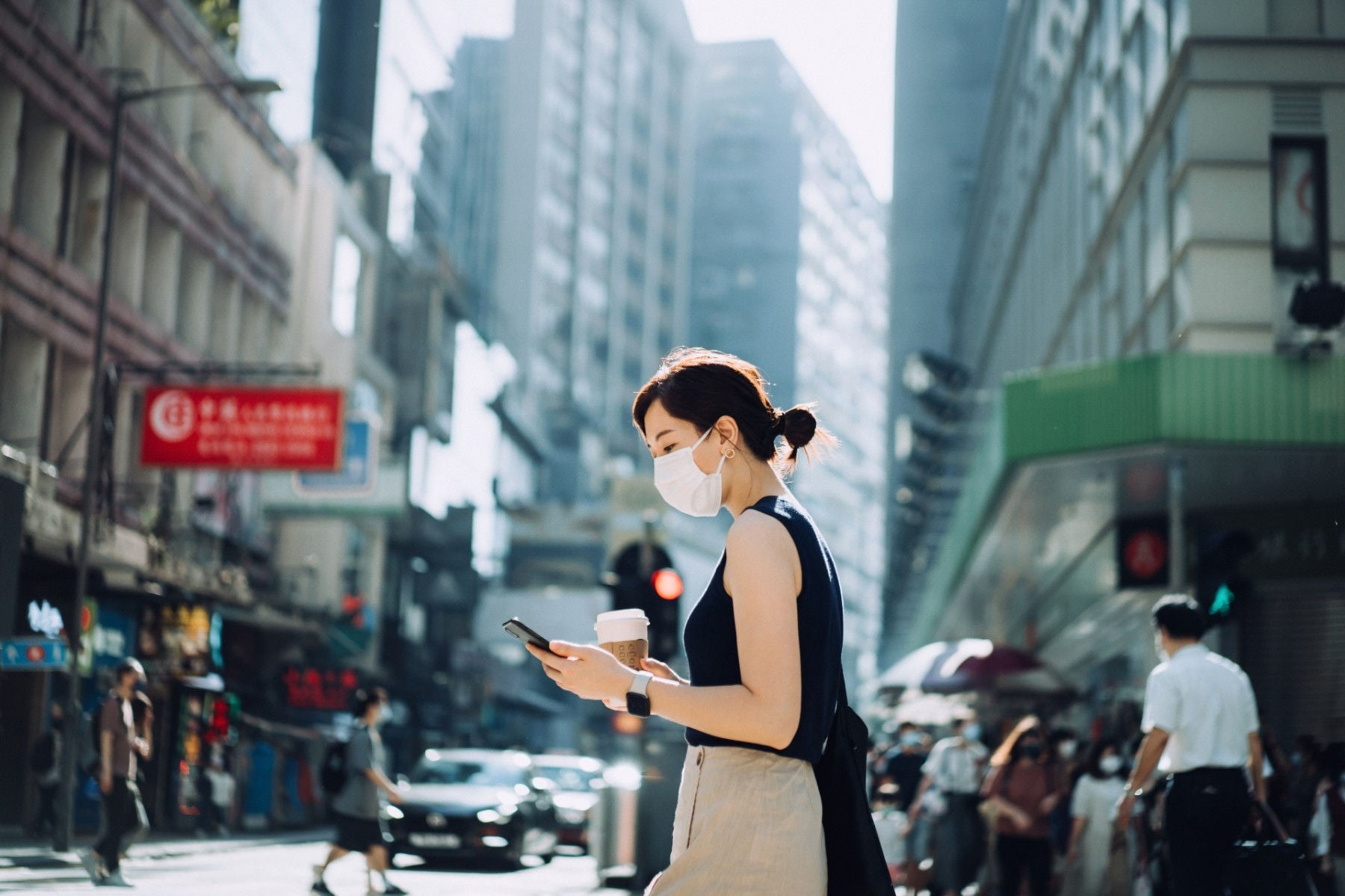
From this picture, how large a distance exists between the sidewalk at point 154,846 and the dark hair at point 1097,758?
9.07 m

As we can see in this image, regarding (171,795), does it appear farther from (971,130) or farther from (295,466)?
(971,130)

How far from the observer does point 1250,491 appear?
18188mm

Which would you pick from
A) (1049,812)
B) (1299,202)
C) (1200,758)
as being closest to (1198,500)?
(1299,202)

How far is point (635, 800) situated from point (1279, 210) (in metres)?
8.13

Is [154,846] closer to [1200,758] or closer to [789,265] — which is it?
[1200,758]

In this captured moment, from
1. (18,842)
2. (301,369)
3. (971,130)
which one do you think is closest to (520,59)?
(971,130)

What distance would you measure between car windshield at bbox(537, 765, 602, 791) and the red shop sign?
7.92 m

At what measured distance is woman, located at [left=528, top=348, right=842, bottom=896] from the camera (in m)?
3.18

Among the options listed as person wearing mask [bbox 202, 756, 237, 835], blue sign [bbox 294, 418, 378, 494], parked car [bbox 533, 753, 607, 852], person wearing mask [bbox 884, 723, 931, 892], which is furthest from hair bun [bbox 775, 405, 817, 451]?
blue sign [bbox 294, 418, 378, 494]

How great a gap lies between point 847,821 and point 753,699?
311 mm

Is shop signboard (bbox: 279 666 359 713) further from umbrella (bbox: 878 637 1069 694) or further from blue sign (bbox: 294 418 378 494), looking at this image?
umbrella (bbox: 878 637 1069 694)

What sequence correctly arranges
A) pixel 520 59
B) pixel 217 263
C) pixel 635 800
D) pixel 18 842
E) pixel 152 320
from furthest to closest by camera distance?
pixel 520 59, pixel 217 263, pixel 152 320, pixel 18 842, pixel 635 800

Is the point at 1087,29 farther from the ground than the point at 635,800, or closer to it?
farther from the ground

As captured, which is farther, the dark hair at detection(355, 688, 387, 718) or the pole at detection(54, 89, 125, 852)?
the pole at detection(54, 89, 125, 852)
